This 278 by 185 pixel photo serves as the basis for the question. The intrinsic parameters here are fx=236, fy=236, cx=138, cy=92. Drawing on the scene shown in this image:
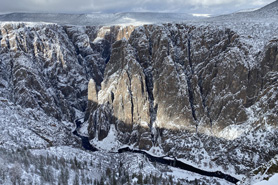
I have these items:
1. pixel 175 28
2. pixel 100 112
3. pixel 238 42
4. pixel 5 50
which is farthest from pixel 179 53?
pixel 5 50

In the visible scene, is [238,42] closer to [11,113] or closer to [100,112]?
[100,112]

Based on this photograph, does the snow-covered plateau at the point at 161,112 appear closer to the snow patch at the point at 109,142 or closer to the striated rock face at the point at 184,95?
the striated rock face at the point at 184,95

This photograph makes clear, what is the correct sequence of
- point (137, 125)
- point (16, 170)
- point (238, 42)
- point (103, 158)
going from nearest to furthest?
point (16, 170), point (103, 158), point (238, 42), point (137, 125)

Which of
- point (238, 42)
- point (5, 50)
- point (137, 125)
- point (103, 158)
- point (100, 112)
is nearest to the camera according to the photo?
point (103, 158)

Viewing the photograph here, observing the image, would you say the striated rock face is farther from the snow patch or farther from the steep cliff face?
the snow patch

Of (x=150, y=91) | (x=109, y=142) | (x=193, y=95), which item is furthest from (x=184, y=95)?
(x=109, y=142)
